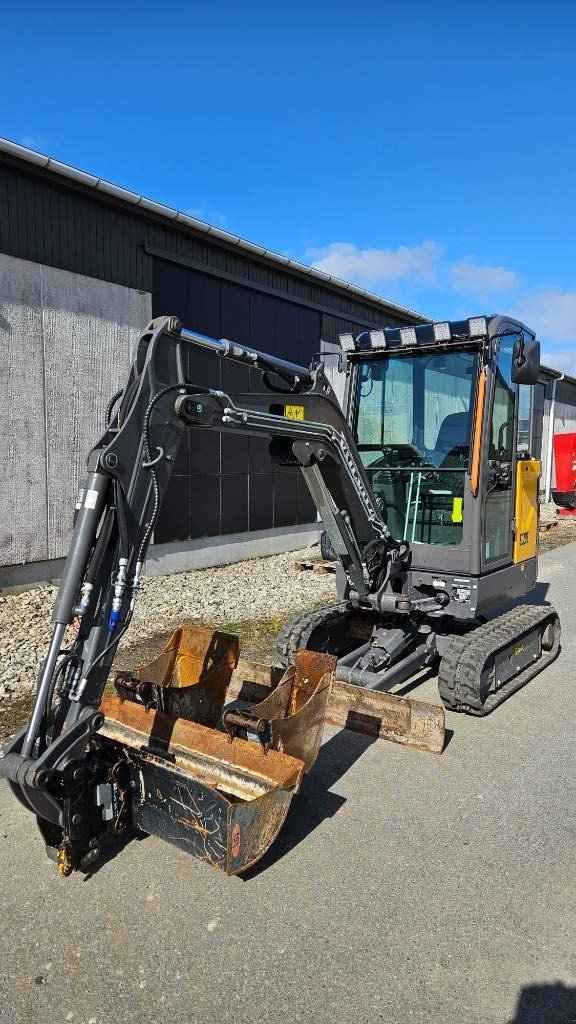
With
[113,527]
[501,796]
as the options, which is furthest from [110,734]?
[501,796]

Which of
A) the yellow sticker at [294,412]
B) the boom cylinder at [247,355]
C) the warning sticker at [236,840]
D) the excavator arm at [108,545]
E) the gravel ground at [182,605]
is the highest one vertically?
the boom cylinder at [247,355]

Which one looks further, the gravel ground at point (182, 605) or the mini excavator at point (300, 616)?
the gravel ground at point (182, 605)

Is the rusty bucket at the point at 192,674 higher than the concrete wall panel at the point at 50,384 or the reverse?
the reverse

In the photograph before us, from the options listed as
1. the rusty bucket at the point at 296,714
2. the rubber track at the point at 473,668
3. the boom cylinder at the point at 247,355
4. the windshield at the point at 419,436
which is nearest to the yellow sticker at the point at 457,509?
the windshield at the point at 419,436

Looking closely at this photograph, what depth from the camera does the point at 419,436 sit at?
603 centimetres

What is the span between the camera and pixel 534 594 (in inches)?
407

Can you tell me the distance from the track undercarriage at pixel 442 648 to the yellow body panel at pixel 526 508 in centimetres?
61

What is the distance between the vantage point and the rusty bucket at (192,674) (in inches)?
175

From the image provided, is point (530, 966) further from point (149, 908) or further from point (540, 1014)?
point (149, 908)

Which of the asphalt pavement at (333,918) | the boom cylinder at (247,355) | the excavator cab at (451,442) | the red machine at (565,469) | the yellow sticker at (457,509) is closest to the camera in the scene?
the asphalt pavement at (333,918)

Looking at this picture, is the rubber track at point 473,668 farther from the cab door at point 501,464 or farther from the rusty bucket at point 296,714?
the rusty bucket at point 296,714

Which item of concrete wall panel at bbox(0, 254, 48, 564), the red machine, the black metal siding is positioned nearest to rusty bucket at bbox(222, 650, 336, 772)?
concrete wall panel at bbox(0, 254, 48, 564)

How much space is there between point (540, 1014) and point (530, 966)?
231mm

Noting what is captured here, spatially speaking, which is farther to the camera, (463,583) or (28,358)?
(28,358)
